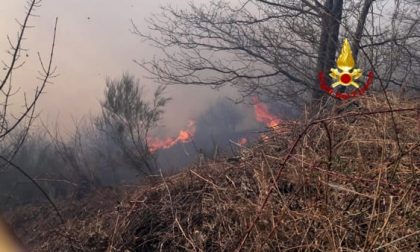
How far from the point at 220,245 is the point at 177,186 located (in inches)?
57.0

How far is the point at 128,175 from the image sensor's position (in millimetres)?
26078

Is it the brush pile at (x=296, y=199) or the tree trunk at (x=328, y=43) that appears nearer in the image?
the brush pile at (x=296, y=199)

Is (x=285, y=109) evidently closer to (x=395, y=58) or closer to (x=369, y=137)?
(x=395, y=58)

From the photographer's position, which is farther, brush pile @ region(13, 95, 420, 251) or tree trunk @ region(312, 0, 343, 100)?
tree trunk @ region(312, 0, 343, 100)

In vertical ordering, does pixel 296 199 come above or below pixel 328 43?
below

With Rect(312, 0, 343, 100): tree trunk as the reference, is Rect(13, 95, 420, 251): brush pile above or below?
below

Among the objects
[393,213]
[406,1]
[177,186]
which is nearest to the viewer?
[393,213]

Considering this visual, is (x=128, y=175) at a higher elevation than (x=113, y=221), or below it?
below

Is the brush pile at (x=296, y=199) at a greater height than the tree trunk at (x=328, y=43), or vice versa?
the tree trunk at (x=328, y=43)

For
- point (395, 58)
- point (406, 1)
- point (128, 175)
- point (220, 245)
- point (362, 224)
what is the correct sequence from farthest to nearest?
point (128, 175), point (406, 1), point (395, 58), point (220, 245), point (362, 224)

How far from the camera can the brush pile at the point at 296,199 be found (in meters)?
3.39

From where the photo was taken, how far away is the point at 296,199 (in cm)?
396

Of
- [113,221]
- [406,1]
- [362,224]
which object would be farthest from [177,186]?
[406,1]

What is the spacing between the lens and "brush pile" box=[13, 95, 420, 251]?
133 inches
